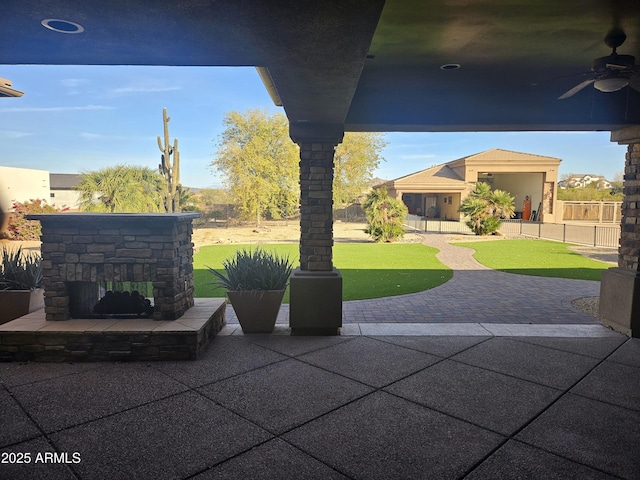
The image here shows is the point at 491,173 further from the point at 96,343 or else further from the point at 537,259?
the point at 96,343

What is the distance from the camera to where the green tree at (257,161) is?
26.4 meters

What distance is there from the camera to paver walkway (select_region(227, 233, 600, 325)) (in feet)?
23.2

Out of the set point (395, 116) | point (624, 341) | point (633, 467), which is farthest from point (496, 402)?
point (395, 116)

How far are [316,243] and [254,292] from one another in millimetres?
1174

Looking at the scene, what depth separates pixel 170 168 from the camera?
809 inches

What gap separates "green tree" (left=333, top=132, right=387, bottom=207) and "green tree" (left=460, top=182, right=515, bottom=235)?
9.71 m

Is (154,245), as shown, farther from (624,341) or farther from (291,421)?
(624,341)

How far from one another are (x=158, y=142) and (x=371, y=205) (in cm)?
1125

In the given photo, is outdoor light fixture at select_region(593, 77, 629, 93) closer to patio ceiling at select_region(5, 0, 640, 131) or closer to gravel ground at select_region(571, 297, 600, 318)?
patio ceiling at select_region(5, 0, 640, 131)

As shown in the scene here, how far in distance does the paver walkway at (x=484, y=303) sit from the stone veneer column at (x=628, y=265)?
81cm

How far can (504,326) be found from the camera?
6324mm

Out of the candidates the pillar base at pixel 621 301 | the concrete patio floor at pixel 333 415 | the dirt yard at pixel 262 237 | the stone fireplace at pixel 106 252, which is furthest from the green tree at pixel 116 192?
the pillar base at pixel 621 301

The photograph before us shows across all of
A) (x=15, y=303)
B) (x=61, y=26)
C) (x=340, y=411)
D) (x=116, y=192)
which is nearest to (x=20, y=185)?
(x=116, y=192)

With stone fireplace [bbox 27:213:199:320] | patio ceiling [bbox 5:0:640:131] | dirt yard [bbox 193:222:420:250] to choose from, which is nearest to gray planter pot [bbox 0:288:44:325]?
stone fireplace [bbox 27:213:199:320]
